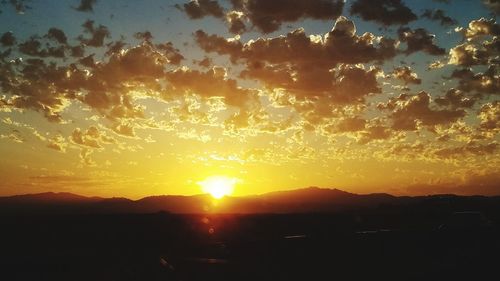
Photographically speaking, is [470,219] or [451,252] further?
[470,219]

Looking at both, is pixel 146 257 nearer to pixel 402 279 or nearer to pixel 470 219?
pixel 402 279

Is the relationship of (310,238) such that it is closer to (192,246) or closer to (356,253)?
(356,253)

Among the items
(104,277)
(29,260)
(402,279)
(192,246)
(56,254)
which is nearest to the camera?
(402,279)

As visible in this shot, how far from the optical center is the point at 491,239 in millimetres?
25344

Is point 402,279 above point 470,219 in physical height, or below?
below

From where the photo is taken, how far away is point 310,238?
25781mm

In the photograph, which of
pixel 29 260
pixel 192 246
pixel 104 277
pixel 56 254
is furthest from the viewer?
pixel 192 246

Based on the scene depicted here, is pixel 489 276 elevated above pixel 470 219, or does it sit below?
below

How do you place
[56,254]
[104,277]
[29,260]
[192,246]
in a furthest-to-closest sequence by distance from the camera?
[192,246] < [56,254] < [29,260] < [104,277]

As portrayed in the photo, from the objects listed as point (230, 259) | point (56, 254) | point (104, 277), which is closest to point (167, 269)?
point (104, 277)

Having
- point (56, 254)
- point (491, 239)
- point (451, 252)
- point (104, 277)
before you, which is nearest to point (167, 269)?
point (104, 277)

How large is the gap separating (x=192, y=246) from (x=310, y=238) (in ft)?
21.8

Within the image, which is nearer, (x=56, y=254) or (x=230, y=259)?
(x=230, y=259)

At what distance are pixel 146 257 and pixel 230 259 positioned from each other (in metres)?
4.03
